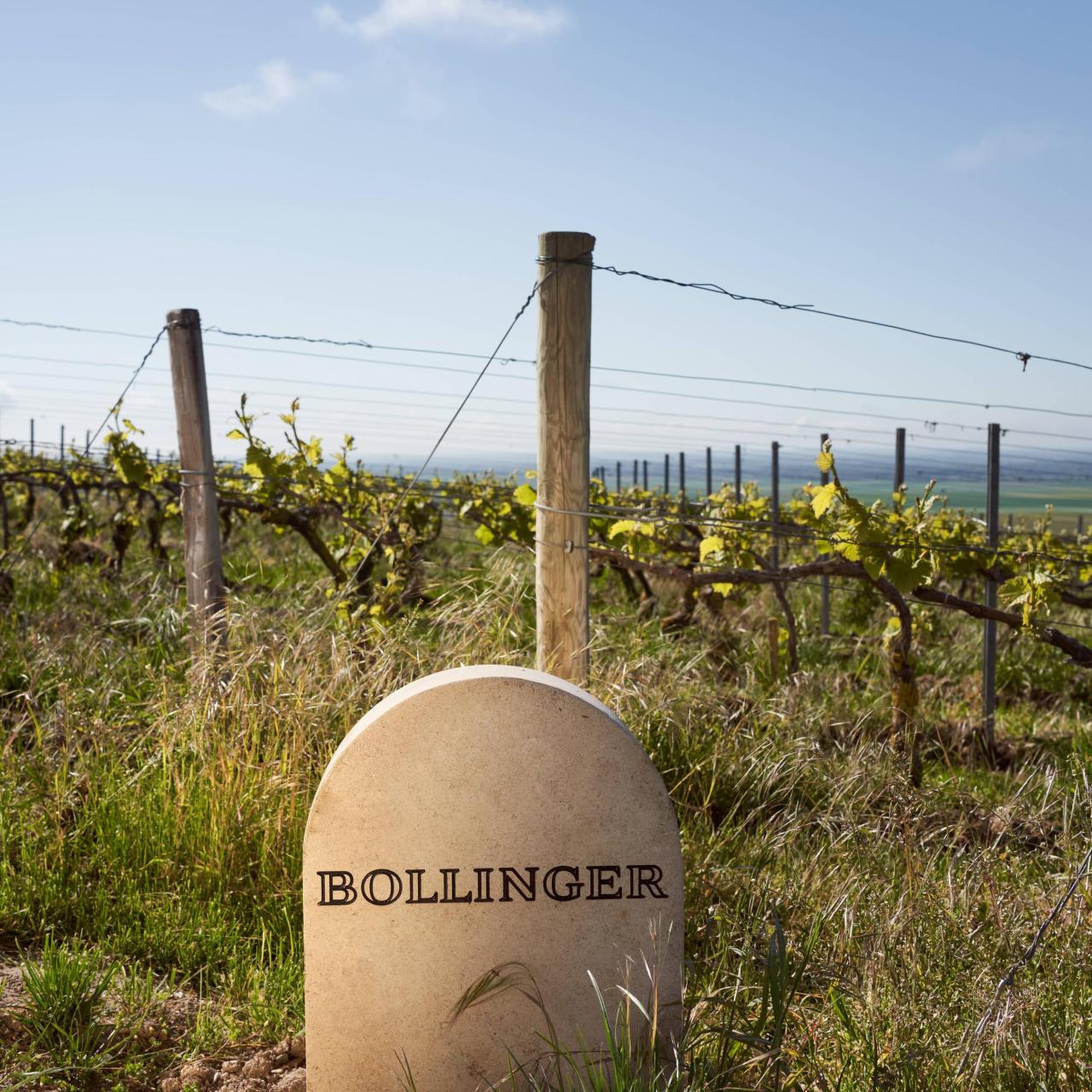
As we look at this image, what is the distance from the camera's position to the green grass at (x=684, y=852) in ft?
7.18

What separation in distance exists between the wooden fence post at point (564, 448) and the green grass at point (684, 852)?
1.12 feet

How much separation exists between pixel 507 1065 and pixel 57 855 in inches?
63.2

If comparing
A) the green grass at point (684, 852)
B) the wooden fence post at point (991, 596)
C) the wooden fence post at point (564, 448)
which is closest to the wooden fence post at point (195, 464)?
the green grass at point (684, 852)

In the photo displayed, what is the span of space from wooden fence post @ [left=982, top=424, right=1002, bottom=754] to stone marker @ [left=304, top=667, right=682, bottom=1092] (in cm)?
364

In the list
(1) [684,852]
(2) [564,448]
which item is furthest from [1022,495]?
(1) [684,852]

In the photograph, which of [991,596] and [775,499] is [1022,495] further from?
[991,596]

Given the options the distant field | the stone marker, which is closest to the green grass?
the stone marker

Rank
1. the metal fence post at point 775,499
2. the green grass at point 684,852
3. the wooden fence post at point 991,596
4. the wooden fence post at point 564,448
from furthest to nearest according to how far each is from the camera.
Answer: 1. the metal fence post at point 775,499
2. the wooden fence post at point 991,596
3. the wooden fence post at point 564,448
4. the green grass at point 684,852

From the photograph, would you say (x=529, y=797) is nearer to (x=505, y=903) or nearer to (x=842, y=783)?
(x=505, y=903)

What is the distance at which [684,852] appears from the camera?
3162 mm

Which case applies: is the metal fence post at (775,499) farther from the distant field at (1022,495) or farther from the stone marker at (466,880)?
the distant field at (1022,495)

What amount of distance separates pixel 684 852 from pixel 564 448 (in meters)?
1.34

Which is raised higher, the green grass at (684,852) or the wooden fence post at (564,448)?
the wooden fence post at (564,448)

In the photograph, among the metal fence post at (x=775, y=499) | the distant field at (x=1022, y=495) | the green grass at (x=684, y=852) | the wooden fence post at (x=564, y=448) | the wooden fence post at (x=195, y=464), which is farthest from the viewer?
the distant field at (x=1022, y=495)
